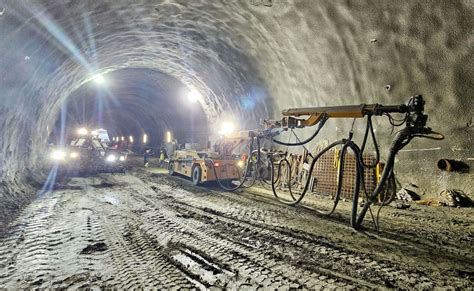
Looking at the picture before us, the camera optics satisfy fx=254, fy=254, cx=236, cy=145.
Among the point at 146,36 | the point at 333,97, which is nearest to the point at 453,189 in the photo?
the point at 333,97

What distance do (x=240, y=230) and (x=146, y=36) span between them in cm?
796

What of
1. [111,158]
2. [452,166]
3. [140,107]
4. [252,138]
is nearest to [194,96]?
[111,158]

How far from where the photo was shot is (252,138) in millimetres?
7328

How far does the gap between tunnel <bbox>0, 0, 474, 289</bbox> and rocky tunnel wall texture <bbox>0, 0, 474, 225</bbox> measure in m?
0.03

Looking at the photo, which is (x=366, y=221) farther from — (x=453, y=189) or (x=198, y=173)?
(x=198, y=173)

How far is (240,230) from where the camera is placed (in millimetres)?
4422

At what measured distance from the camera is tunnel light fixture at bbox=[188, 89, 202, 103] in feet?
50.5

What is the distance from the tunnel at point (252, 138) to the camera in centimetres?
311

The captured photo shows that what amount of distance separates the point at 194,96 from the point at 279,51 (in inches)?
327

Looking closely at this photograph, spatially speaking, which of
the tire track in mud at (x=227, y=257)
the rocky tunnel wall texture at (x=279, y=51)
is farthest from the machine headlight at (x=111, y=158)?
the tire track in mud at (x=227, y=257)

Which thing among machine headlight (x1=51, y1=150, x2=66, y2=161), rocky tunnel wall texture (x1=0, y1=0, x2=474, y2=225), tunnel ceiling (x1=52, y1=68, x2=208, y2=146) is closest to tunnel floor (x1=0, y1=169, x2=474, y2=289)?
rocky tunnel wall texture (x1=0, y1=0, x2=474, y2=225)

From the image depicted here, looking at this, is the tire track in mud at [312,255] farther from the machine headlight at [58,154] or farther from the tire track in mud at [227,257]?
the machine headlight at [58,154]

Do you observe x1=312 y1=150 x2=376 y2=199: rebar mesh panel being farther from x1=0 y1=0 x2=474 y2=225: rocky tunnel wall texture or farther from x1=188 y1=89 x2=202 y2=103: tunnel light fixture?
x1=188 y1=89 x2=202 y2=103: tunnel light fixture

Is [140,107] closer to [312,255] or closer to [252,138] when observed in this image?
[252,138]
